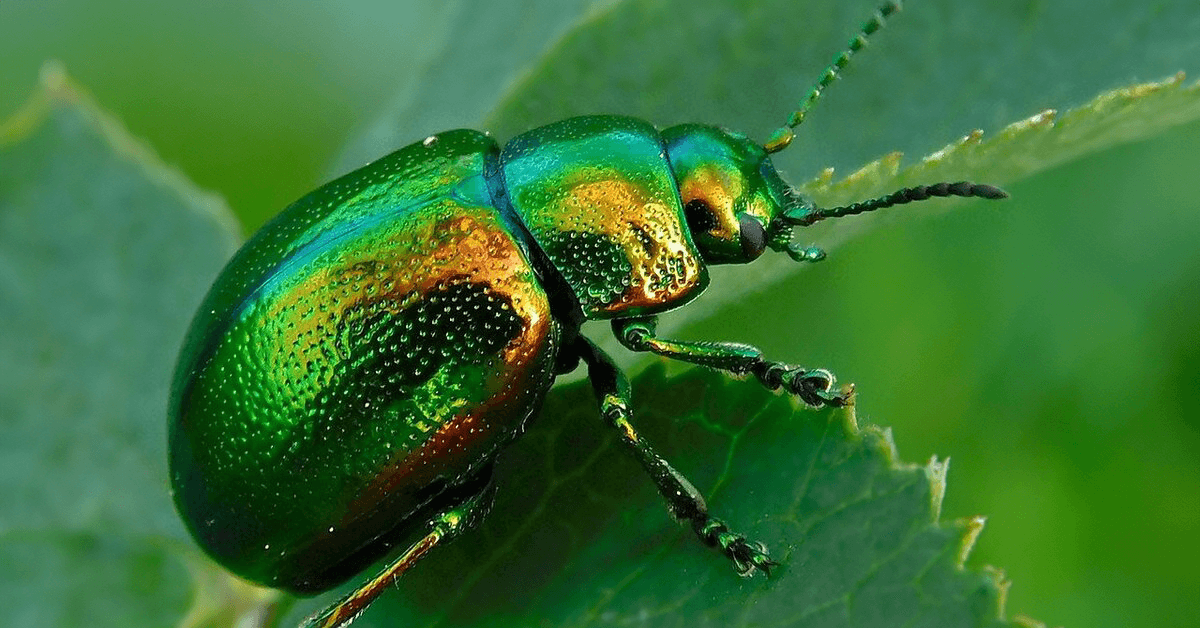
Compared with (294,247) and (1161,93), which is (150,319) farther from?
(1161,93)

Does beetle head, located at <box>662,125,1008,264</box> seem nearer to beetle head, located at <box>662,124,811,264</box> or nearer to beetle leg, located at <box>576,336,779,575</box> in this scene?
beetle head, located at <box>662,124,811,264</box>

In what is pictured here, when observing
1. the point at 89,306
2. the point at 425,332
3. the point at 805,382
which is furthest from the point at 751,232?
the point at 89,306

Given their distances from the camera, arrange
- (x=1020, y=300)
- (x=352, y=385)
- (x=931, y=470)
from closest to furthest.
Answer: (x=931, y=470)
(x=352, y=385)
(x=1020, y=300)

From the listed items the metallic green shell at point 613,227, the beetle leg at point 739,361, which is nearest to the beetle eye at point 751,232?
the metallic green shell at point 613,227

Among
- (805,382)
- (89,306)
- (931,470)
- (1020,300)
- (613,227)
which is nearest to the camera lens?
(931,470)

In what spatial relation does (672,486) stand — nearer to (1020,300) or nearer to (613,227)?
(613,227)
